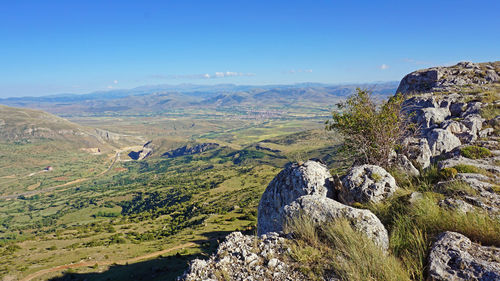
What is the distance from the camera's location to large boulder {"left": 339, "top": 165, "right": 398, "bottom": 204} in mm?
12156

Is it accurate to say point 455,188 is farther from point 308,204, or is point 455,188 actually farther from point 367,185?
point 308,204

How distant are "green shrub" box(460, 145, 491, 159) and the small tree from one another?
3.86m

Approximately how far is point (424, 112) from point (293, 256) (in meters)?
A: 29.3

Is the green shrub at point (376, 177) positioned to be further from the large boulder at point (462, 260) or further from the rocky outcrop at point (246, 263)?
the rocky outcrop at point (246, 263)

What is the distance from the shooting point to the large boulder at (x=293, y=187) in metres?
15.2

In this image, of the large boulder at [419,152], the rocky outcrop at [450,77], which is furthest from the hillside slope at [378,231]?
the rocky outcrop at [450,77]

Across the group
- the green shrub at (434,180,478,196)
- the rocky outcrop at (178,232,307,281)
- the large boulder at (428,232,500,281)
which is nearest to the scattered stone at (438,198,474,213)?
the green shrub at (434,180,478,196)

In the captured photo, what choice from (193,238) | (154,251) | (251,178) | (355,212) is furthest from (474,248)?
(251,178)

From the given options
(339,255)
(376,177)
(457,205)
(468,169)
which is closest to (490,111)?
(468,169)

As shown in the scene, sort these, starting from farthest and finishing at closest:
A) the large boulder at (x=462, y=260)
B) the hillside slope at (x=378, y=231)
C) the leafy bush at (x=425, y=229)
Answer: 1. the leafy bush at (x=425, y=229)
2. the hillside slope at (x=378, y=231)
3. the large boulder at (x=462, y=260)

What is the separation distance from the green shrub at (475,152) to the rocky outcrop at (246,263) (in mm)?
Answer: 15821

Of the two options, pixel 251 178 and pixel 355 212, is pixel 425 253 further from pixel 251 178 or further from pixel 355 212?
pixel 251 178

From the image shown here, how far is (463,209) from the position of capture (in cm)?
806

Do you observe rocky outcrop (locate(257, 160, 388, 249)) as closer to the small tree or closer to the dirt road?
the small tree
